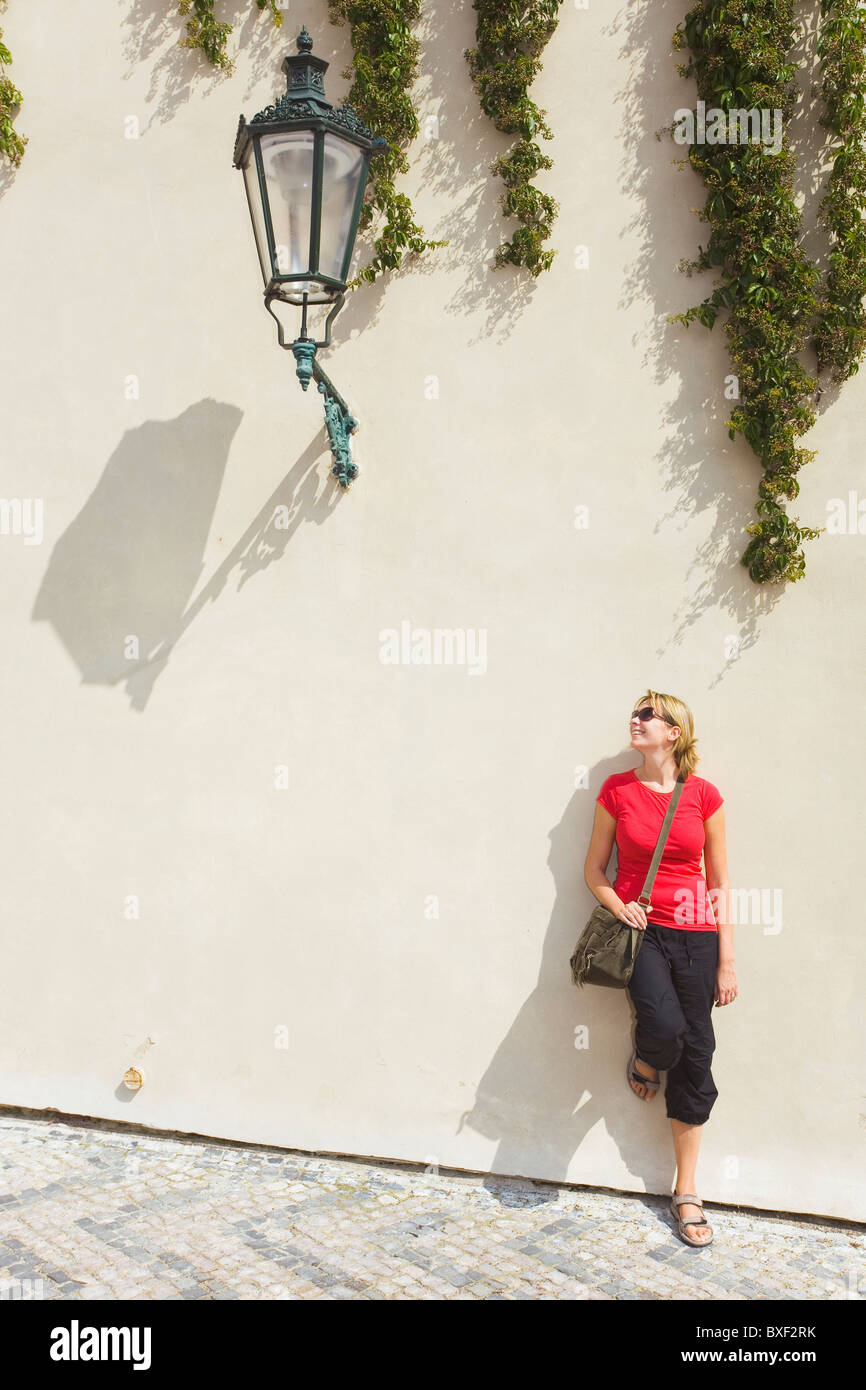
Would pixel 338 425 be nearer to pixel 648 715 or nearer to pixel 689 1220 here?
pixel 648 715

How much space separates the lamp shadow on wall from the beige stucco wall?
2 cm

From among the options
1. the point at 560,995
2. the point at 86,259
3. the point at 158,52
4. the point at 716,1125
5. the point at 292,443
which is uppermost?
the point at 158,52

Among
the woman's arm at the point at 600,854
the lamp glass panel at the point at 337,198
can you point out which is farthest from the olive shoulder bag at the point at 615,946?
the lamp glass panel at the point at 337,198

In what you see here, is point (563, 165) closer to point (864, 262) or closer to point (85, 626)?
point (864, 262)

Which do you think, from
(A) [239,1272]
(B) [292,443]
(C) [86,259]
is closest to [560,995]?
(A) [239,1272]

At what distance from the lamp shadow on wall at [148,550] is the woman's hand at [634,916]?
7.00 ft

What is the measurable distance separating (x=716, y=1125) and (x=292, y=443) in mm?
3352

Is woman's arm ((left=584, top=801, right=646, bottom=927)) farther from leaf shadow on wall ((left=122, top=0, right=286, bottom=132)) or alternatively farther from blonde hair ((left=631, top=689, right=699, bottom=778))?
leaf shadow on wall ((left=122, top=0, right=286, bottom=132))

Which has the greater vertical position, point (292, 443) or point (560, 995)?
point (292, 443)

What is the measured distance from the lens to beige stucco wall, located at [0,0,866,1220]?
4.40 m

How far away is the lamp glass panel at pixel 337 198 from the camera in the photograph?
12.8 ft

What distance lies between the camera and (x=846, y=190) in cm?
430

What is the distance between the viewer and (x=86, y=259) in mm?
5102

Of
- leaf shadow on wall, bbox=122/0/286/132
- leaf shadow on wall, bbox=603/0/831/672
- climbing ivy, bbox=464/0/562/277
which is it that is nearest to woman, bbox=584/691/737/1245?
leaf shadow on wall, bbox=603/0/831/672
